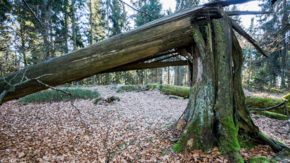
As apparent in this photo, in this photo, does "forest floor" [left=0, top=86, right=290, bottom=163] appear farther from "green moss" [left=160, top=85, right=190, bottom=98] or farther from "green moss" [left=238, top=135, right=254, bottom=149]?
"green moss" [left=160, top=85, right=190, bottom=98]

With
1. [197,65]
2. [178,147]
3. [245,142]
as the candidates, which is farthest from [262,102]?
[178,147]

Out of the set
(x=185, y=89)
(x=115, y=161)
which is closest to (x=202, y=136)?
(x=115, y=161)

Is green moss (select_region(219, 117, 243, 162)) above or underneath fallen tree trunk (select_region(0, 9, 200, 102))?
underneath

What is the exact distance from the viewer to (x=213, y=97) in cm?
262

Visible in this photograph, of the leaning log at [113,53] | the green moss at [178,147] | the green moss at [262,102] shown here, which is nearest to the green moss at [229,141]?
the green moss at [178,147]

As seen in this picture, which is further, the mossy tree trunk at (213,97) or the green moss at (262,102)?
the green moss at (262,102)

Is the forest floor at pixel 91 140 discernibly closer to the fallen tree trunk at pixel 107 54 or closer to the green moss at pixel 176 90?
the fallen tree trunk at pixel 107 54

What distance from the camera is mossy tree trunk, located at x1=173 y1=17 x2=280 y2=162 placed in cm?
250

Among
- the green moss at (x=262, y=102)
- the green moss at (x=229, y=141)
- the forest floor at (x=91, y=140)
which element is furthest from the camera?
the green moss at (x=262, y=102)

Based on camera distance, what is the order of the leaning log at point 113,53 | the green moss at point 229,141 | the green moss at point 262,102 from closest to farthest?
the leaning log at point 113,53
the green moss at point 229,141
the green moss at point 262,102

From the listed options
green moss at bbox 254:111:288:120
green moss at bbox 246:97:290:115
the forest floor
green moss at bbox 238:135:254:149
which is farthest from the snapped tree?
green moss at bbox 246:97:290:115

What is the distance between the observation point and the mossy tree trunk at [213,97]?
2496mm

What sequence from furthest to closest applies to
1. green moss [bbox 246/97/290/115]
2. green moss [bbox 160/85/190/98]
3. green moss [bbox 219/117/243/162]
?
green moss [bbox 160/85/190/98] → green moss [bbox 246/97/290/115] → green moss [bbox 219/117/243/162]

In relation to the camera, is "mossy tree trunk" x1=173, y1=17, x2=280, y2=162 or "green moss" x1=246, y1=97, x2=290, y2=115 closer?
"mossy tree trunk" x1=173, y1=17, x2=280, y2=162
